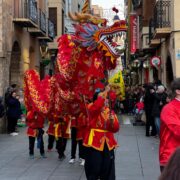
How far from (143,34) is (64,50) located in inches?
750

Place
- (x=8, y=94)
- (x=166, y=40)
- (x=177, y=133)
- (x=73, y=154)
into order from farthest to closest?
(x=166, y=40) → (x=8, y=94) → (x=73, y=154) → (x=177, y=133)

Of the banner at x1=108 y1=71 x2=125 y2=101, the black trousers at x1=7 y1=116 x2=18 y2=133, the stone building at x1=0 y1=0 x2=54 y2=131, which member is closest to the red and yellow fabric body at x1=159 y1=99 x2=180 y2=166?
the banner at x1=108 y1=71 x2=125 y2=101

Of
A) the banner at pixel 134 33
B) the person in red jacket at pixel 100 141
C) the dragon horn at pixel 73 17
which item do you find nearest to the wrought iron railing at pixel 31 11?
the dragon horn at pixel 73 17

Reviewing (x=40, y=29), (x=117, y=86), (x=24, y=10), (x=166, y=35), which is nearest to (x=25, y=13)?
(x=24, y=10)

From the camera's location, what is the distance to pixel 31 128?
1045cm

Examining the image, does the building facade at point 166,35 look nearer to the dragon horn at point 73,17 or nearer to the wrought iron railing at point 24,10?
the wrought iron railing at point 24,10

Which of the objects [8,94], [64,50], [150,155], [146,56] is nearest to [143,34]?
[146,56]

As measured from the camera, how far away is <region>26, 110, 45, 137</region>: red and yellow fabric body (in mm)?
10336

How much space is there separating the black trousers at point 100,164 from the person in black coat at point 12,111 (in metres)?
9.92

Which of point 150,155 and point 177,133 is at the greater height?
point 177,133

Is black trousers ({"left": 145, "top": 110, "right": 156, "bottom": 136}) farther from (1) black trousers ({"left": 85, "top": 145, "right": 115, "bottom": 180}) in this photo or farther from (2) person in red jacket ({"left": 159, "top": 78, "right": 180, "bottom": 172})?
(2) person in red jacket ({"left": 159, "top": 78, "right": 180, "bottom": 172})

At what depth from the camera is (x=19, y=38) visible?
1981 cm

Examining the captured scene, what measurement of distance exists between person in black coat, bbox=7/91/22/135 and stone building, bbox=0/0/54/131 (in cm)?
34

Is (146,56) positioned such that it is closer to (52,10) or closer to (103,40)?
(52,10)
